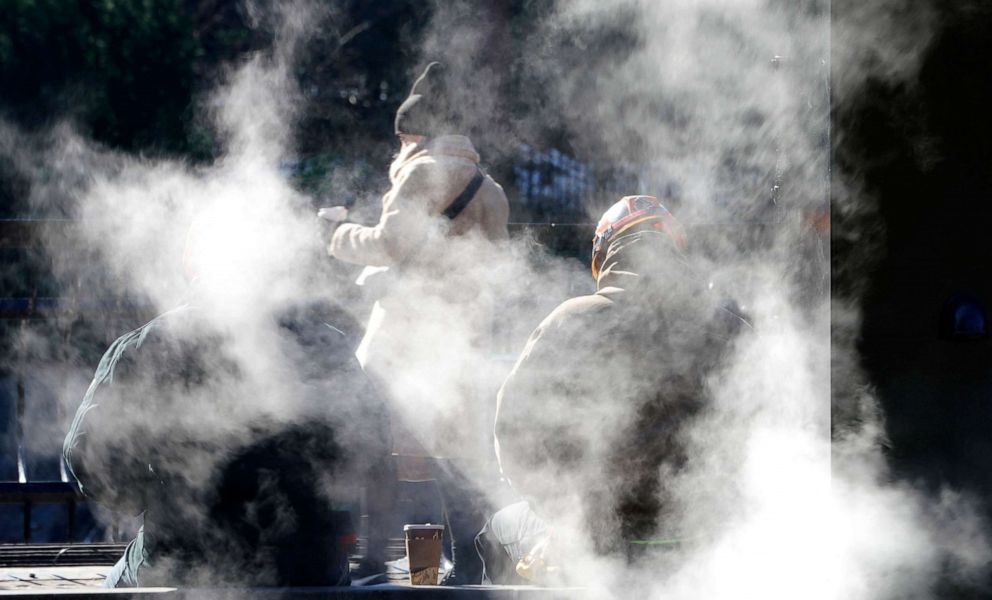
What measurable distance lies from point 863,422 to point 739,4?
306 cm

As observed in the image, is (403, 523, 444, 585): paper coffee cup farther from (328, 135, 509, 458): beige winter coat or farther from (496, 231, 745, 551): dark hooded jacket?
(328, 135, 509, 458): beige winter coat

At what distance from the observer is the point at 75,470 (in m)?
2.68

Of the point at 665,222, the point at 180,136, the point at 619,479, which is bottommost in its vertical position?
the point at 619,479

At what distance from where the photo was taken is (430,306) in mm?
4012


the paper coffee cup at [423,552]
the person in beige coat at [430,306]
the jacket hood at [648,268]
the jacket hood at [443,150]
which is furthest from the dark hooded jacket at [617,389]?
the jacket hood at [443,150]

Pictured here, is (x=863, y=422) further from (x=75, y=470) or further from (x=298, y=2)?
(x=298, y=2)

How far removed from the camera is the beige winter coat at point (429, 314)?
3.99m

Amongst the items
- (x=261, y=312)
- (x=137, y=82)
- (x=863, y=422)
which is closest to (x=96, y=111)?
(x=137, y=82)

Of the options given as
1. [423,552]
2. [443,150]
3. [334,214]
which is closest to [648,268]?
[423,552]

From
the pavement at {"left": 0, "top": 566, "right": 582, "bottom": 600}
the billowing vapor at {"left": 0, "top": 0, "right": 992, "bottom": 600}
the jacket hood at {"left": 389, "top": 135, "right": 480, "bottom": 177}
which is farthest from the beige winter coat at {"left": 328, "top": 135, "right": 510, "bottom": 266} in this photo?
the pavement at {"left": 0, "top": 566, "right": 582, "bottom": 600}

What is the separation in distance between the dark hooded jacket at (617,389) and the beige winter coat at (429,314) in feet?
3.13

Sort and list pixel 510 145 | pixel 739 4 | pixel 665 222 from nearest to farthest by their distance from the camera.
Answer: pixel 665 222, pixel 739 4, pixel 510 145

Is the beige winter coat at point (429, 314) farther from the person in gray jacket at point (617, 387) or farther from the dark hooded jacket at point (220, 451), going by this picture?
the dark hooded jacket at point (220, 451)

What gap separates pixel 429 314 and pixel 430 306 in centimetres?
3
